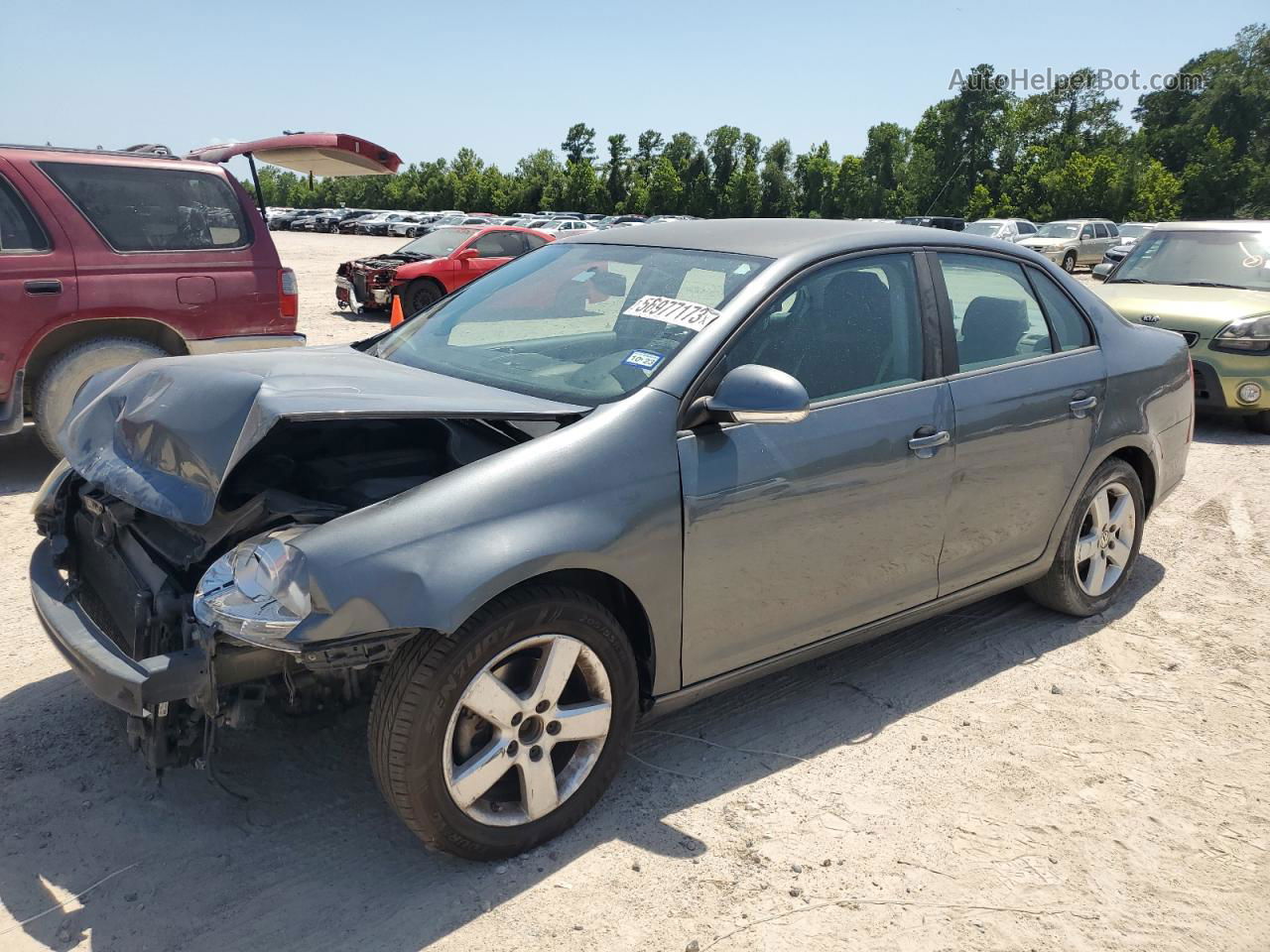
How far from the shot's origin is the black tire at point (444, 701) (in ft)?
8.46

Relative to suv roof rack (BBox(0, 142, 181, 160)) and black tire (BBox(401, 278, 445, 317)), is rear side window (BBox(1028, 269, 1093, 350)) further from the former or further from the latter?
black tire (BBox(401, 278, 445, 317))

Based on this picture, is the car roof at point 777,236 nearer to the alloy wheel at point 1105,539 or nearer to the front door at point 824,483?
the front door at point 824,483

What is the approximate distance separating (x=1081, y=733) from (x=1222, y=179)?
68.0 meters

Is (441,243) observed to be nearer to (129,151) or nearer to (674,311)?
(129,151)

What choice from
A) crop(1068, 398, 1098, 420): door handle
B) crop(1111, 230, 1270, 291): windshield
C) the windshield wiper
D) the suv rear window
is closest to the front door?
crop(1068, 398, 1098, 420): door handle

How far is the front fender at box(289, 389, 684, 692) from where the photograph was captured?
247 centimetres

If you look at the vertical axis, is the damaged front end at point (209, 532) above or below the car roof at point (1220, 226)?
below

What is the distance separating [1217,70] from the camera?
7562cm

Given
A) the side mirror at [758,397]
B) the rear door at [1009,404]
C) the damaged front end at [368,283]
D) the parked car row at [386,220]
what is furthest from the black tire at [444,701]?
the parked car row at [386,220]

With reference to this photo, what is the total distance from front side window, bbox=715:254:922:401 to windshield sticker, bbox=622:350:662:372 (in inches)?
8.3

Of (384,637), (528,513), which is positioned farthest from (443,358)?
(384,637)

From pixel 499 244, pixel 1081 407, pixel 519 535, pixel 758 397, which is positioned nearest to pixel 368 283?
pixel 499 244

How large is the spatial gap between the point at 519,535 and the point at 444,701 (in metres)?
0.46

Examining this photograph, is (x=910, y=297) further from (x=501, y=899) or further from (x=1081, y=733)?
(x=501, y=899)
